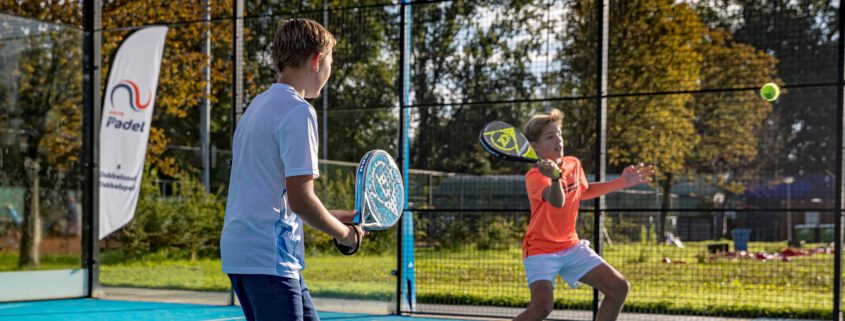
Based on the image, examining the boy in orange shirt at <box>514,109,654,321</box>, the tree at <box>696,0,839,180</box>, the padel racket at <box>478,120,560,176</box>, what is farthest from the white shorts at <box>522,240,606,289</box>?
the tree at <box>696,0,839,180</box>

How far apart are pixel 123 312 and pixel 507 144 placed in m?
4.64

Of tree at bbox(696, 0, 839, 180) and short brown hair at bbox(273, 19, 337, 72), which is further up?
tree at bbox(696, 0, 839, 180)

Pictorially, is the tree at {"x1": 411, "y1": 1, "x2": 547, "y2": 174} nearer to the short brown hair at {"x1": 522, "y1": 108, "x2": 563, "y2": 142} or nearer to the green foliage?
the short brown hair at {"x1": 522, "y1": 108, "x2": 563, "y2": 142}

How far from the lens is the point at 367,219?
130 inches

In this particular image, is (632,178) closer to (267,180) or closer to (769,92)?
(769,92)

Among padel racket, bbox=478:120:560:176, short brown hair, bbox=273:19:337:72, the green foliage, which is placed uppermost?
short brown hair, bbox=273:19:337:72

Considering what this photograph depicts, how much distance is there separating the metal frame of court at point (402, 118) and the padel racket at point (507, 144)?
2320 millimetres

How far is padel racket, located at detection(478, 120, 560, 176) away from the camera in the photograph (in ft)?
16.6

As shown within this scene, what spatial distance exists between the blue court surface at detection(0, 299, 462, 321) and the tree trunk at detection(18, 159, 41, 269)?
0.65m

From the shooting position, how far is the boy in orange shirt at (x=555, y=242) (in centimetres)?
525

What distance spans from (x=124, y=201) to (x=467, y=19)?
3.66 meters

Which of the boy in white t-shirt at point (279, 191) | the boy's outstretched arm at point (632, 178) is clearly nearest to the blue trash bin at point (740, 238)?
the boy's outstretched arm at point (632, 178)

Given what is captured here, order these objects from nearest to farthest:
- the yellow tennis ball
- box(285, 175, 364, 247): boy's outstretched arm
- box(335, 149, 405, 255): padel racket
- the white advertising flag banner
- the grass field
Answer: box(285, 175, 364, 247): boy's outstretched arm, box(335, 149, 405, 255): padel racket, the yellow tennis ball, the grass field, the white advertising flag banner

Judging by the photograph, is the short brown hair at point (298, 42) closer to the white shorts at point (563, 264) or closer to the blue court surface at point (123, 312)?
the white shorts at point (563, 264)
